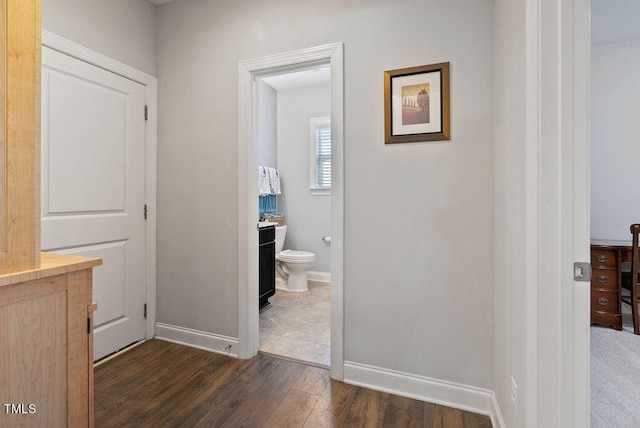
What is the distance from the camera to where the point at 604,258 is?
273cm

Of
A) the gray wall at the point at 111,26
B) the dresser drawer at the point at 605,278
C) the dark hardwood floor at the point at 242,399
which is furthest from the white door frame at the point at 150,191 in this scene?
the dresser drawer at the point at 605,278

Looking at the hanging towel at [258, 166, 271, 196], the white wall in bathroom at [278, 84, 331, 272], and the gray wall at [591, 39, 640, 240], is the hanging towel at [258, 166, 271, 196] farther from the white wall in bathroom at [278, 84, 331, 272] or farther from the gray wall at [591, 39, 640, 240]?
the gray wall at [591, 39, 640, 240]

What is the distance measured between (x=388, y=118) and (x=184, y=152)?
1.55 meters

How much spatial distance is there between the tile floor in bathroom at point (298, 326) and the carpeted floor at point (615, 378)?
1564 millimetres

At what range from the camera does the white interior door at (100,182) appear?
1.91 m

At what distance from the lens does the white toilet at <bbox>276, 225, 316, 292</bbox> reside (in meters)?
3.68

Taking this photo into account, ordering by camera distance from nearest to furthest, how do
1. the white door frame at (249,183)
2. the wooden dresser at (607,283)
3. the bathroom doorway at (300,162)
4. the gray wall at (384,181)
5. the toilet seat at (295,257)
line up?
the gray wall at (384,181) < the white door frame at (249,183) < the wooden dresser at (607,283) < the toilet seat at (295,257) < the bathroom doorway at (300,162)

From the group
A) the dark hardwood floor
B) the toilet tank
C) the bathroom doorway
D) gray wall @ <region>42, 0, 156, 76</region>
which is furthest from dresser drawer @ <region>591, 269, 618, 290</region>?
gray wall @ <region>42, 0, 156, 76</region>

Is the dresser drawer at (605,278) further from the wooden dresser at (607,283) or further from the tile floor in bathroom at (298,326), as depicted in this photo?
the tile floor in bathroom at (298,326)

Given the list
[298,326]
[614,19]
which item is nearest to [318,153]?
[298,326]

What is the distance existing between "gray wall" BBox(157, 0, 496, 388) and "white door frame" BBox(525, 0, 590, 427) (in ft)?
2.34

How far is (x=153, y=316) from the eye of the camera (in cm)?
253

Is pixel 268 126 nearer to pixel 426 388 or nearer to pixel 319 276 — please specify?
pixel 319 276

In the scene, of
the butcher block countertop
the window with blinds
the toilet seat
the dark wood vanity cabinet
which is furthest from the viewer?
the window with blinds
